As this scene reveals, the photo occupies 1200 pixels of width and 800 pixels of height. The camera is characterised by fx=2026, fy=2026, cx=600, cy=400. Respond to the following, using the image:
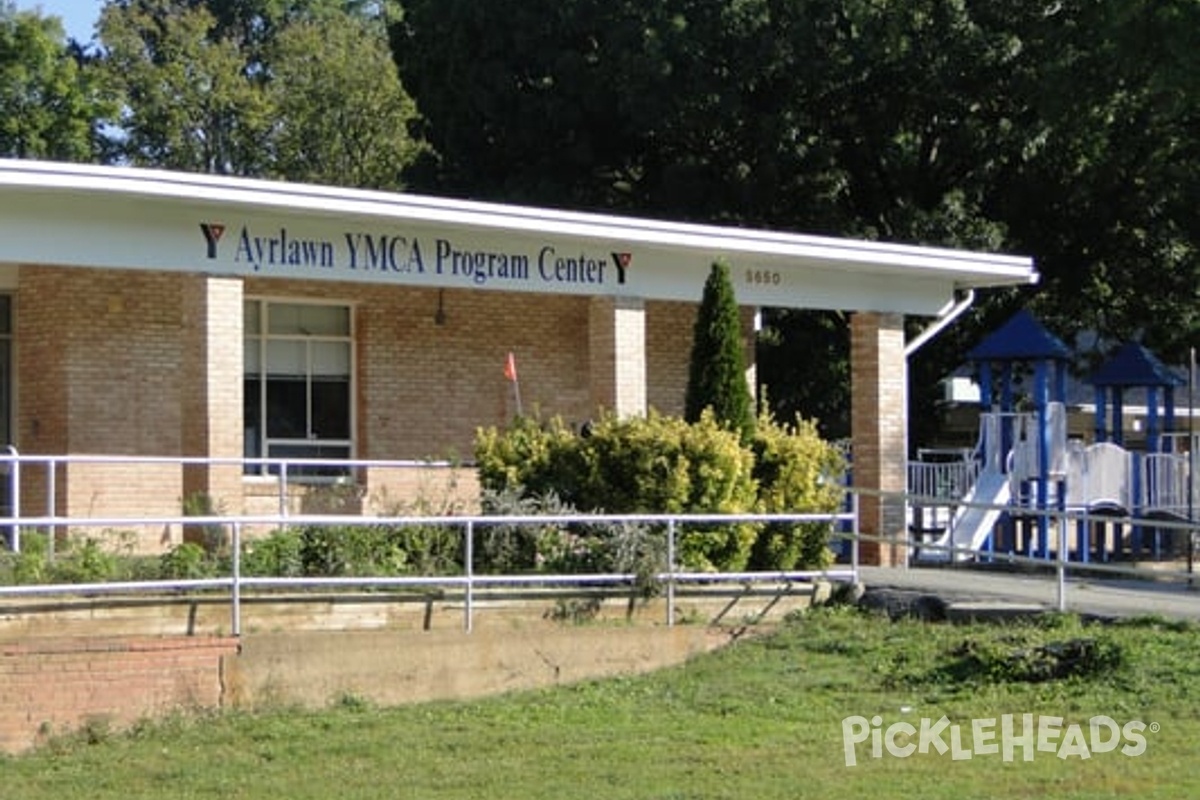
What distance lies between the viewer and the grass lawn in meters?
12.3

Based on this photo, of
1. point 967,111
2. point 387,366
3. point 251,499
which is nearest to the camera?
point 251,499

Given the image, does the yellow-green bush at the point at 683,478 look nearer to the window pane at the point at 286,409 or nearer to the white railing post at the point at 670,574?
the white railing post at the point at 670,574

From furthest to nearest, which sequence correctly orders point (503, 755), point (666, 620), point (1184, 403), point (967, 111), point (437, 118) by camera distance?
point (1184, 403)
point (437, 118)
point (967, 111)
point (666, 620)
point (503, 755)

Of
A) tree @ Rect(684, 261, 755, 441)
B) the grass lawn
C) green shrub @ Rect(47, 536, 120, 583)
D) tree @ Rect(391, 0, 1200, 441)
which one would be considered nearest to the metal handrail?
green shrub @ Rect(47, 536, 120, 583)

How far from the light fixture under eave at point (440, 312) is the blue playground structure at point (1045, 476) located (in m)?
6.54

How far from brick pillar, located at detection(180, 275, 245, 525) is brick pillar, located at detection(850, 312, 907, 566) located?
814 cm

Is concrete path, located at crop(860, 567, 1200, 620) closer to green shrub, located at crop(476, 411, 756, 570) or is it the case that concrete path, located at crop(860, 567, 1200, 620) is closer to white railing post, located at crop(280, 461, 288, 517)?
green shrub, located at crop(476, 411, 756, 570)

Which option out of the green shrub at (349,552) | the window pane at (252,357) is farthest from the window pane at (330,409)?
the green shrub at (349,552)

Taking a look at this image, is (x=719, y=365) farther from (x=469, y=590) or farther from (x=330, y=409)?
(x=330, y=409)

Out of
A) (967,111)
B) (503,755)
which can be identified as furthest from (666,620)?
(967,111)

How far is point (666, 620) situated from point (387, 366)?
24.4 feet

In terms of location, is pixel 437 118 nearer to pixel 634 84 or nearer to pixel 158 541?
pixel 634 84

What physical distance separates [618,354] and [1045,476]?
6.43 m

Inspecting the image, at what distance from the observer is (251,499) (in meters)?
22.3
